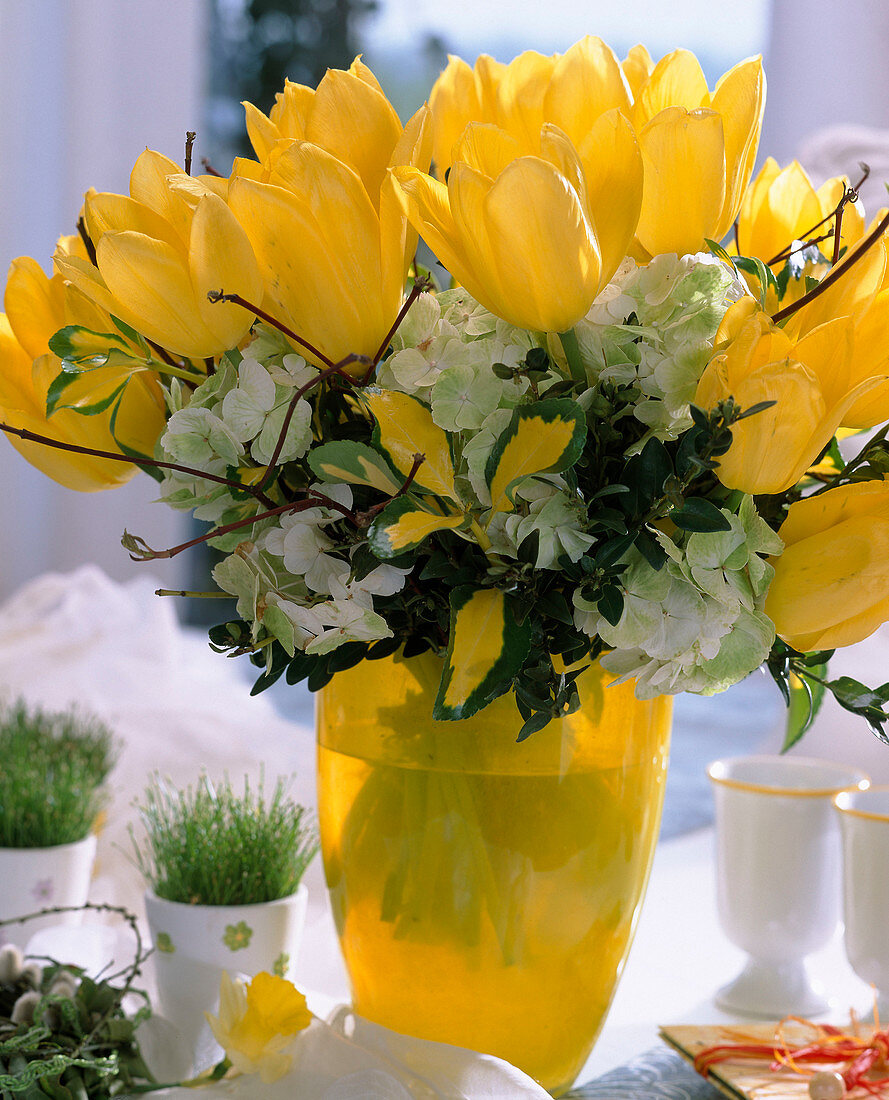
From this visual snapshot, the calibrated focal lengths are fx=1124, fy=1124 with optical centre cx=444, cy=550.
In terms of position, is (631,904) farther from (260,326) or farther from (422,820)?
(260,326)

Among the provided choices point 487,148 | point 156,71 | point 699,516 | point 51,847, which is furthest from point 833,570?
point 156,71

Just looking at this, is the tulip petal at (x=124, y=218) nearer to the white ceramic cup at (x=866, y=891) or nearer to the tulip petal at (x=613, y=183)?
the tulip petal at (x=613, y=183)

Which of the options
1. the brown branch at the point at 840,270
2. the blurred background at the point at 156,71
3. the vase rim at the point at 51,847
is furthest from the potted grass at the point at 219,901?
the blurred background at the point at 156,71

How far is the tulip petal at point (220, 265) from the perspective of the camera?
0.31m

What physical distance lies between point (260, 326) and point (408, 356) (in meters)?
0.06

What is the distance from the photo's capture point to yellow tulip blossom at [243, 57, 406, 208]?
1.15 ft

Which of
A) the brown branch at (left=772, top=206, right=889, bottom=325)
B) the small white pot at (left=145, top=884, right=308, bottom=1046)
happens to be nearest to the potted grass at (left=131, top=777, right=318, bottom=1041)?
the small white pot at (left=145, top=884, right=308, bottom=1046)

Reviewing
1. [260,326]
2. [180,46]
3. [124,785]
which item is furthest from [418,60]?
[260,326]

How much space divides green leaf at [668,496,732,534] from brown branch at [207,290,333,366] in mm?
108

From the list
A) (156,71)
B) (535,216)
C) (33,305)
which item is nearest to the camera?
(535,216)

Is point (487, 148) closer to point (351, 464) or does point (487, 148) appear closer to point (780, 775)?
point (351, 464)

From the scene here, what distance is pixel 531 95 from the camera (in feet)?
1.22

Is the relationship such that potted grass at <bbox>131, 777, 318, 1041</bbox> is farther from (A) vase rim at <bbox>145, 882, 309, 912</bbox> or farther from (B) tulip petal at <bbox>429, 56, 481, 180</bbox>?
(B) tulip petal at <bbox>429, 56, 481, 180</bbox>

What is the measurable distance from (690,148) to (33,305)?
0.74 ft
